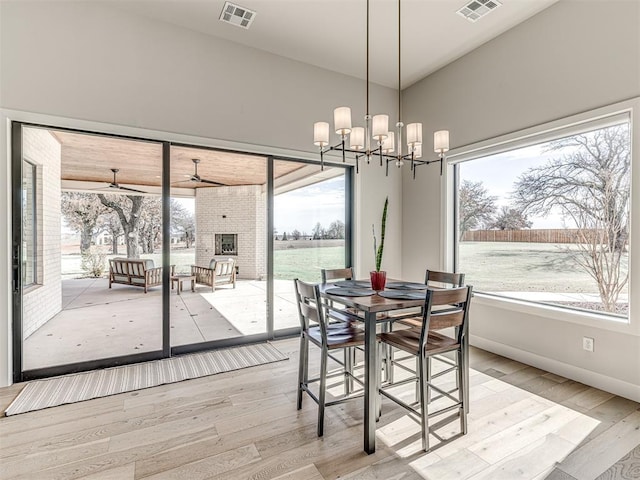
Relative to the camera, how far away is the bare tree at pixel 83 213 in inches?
124

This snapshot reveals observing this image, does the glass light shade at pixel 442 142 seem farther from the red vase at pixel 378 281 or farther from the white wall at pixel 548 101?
the white wall at pixel 548 101

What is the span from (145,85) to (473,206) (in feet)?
12.6

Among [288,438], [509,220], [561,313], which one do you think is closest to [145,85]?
[288,438]

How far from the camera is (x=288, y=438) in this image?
2139 millimetres

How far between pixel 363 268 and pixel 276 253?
1.25 meters

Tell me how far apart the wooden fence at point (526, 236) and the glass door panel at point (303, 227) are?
5.52 ft

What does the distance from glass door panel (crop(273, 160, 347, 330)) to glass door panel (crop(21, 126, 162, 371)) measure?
137cm

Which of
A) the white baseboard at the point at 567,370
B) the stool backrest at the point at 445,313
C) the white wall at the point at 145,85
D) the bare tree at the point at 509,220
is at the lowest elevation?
the white baseboard at the point at 567,370

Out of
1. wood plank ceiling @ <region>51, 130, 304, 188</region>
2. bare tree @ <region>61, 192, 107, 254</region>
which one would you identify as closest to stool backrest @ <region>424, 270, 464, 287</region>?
wood plank ceiling @ <region>51, 130, 304, 188</region>

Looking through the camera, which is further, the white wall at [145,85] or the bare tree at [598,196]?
the white wall at [145,85]

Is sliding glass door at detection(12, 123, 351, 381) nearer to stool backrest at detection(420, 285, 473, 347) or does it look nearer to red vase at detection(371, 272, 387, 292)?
red vase at detection(371, 272, 387, 292)

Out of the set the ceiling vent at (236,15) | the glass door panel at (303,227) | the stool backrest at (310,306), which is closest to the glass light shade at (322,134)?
the stool backrest at (310,306)

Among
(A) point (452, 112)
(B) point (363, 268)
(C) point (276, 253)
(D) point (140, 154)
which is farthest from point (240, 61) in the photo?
(B) point (363, 268)

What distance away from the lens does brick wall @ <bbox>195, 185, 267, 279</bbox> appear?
12.6 ft
